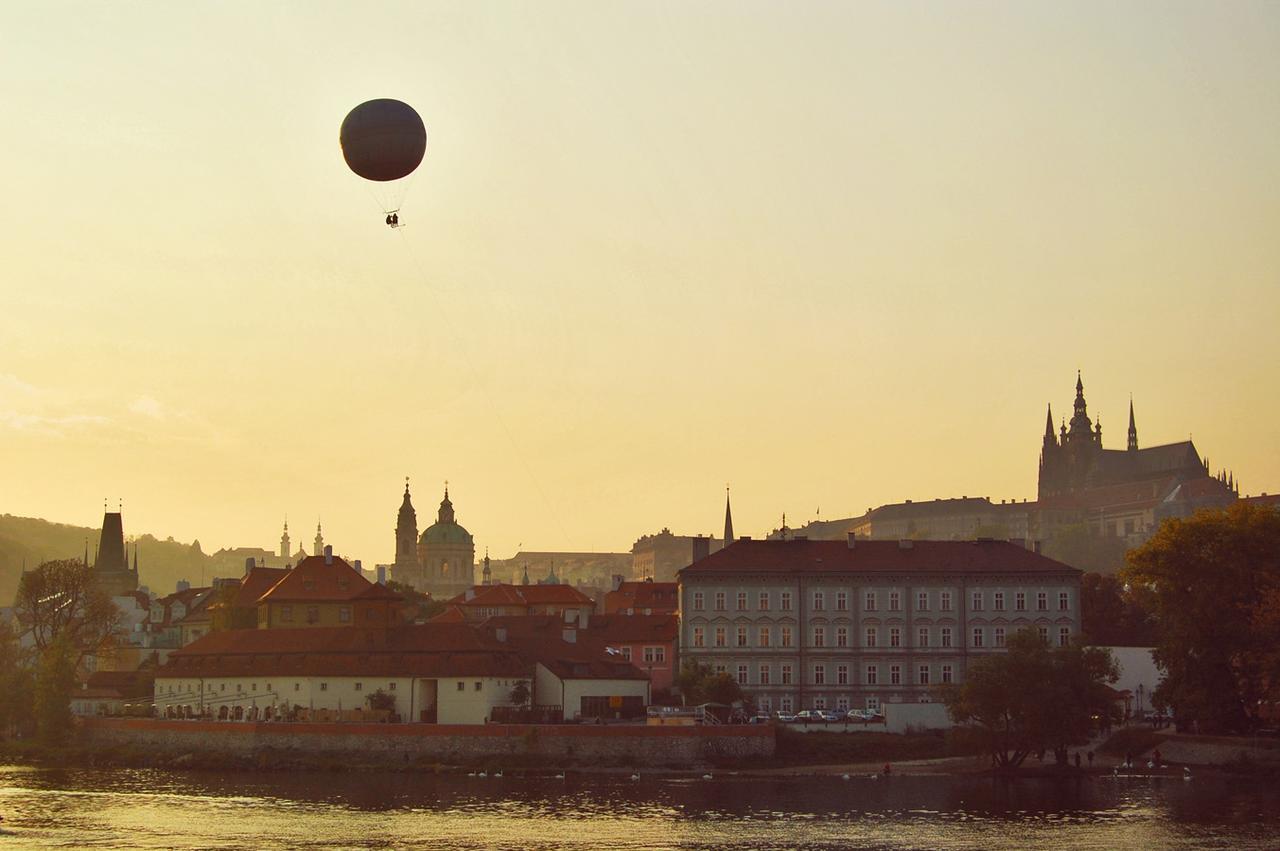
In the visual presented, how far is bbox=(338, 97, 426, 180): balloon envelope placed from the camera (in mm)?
62656

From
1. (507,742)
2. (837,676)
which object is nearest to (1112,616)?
(837,676)

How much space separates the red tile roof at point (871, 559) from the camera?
9975 cm

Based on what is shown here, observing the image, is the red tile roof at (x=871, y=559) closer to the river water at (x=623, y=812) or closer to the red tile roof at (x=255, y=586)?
the river water at (x=623, y=812)

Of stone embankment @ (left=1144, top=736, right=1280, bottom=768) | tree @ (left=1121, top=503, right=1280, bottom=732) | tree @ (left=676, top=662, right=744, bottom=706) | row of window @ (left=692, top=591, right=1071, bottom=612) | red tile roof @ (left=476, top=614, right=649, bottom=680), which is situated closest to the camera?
stone embankment @ (left=1144, top=736, right=1280, bottom=768)

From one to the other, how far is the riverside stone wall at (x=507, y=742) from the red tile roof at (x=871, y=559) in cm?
1804

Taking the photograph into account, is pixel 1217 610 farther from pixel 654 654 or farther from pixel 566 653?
pixel 654 654

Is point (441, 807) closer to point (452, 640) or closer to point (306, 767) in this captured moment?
point (306, 767)

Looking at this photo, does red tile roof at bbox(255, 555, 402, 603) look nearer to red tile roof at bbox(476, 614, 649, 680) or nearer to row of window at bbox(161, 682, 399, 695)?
red tile roof at bbox(476, 614, 649, 680)

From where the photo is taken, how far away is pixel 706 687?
298 feet

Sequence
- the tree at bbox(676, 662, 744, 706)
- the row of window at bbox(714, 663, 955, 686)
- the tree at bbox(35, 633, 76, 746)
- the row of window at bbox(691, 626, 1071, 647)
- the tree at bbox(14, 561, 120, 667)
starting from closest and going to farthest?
→ the tree at bbox(676, 662, 744, 706) < the tree at bbox(35, 633, 76, 746) < the row of window at bbox(714, 663, 955, 686) < the row of window at bbox(691, 626, 1071, 647) < the tree at bbox(14, 561, 120, 667)

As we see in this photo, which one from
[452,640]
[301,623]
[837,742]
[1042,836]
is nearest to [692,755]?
[837,742]

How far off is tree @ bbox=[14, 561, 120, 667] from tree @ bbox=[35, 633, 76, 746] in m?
17.1

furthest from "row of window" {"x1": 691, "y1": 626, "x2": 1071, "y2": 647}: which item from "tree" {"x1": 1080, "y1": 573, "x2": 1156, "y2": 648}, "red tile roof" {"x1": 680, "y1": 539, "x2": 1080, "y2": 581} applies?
"tree" {"x1": 1080, "y1": 573, "x2": 1156, "y2": 648}

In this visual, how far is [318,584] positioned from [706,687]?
102ft
